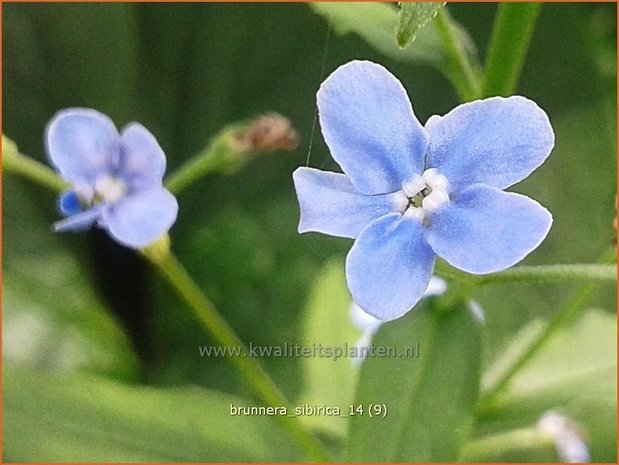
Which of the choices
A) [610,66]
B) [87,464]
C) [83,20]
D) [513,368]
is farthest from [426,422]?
[83,20]

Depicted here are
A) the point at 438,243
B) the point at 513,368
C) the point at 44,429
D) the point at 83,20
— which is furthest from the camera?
the point at 83,20

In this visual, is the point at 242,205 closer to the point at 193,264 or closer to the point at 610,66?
the point at 193,264

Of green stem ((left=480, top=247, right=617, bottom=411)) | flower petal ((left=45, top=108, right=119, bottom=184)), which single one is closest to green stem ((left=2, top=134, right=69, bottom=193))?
flower petal ((left=45, top=108, right=119, bottom=184))

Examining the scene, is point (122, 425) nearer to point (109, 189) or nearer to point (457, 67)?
point (109, 189)

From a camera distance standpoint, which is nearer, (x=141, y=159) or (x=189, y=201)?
(x=141, y=159)

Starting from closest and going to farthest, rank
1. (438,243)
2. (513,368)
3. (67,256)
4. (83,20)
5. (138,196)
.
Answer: (438,243) → (138,196) → (513,368) → (83,20) → (67,256)

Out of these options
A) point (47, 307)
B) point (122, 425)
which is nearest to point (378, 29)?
point (122, 425)
